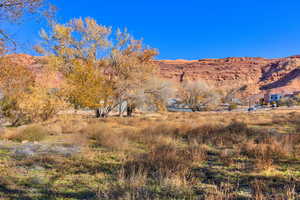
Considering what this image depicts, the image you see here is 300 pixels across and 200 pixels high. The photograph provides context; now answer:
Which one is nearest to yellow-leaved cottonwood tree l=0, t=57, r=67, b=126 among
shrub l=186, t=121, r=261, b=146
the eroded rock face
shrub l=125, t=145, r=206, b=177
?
shrub l=186, t=121, r=261, b=146

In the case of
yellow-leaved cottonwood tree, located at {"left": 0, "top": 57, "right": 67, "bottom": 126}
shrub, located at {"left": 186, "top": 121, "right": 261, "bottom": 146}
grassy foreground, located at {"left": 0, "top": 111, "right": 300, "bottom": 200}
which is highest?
yellow-leaved cottonwood tree, located at {"left": 0, "top": 57, "right": 67, "bottom": 126}

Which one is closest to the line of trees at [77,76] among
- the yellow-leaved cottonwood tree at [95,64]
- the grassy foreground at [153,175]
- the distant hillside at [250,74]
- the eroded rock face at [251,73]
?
the yellow-leaved cottonwood tree at [95,64]

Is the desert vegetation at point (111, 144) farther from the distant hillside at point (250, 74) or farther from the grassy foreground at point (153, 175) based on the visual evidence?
the distant hillside at point (250, 74)

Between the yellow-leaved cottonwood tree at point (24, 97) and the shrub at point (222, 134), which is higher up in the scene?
the yellow-leaved cottonwood tree at point (24, 97)

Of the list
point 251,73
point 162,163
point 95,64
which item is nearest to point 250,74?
point 251,73

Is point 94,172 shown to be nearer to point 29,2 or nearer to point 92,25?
point 29,2

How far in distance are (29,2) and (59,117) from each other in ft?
24.6

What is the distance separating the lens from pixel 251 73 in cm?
9400

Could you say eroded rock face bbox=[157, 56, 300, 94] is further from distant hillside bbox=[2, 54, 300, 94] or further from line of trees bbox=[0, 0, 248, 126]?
line of trees bbox=[0, 0, 248, 126]

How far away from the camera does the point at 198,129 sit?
9.04 meters

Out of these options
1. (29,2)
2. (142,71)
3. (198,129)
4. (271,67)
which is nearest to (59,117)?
(142,71)

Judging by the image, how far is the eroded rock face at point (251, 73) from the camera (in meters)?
77.9

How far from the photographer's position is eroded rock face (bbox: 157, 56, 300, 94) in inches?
3068

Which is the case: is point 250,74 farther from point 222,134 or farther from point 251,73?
point 222,134
